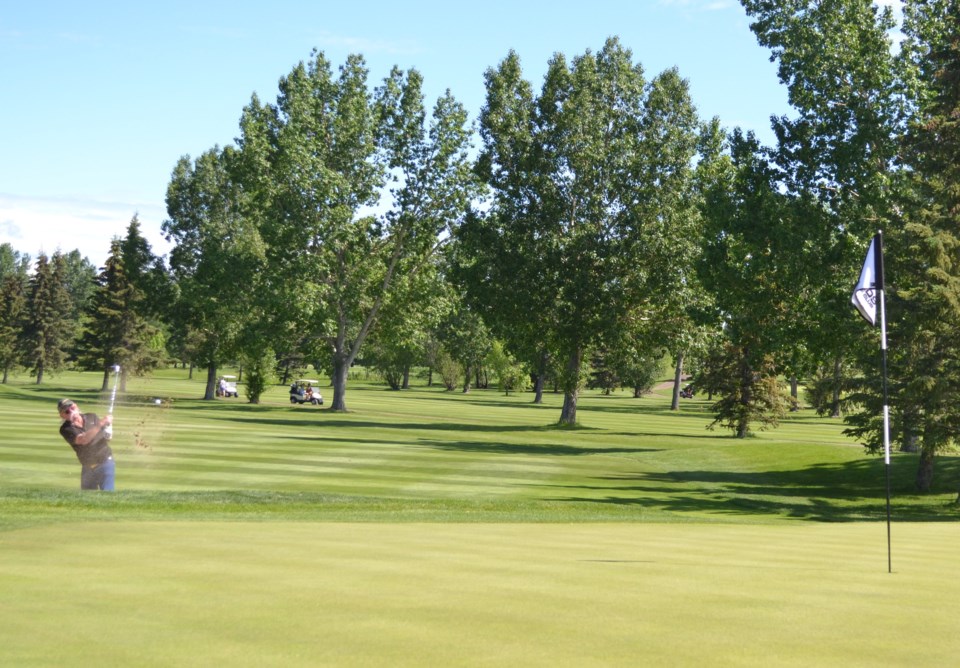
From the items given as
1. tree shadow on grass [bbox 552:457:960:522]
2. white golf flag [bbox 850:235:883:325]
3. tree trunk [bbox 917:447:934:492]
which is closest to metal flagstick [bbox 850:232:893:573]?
white golf flag [bbox 850:235:883:325]

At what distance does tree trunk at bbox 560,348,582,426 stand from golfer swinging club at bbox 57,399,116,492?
4278 centimetres

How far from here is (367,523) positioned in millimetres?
17203

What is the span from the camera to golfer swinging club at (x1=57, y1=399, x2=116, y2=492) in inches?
678

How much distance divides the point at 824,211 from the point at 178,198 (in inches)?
2163

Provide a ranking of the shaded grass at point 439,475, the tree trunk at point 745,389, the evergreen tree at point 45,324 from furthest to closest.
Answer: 1. the evergreen tree at point 45,324
2. the tree trunk at point 745,389
3. the shaded grass at point 439,475

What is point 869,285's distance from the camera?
52.4 ft

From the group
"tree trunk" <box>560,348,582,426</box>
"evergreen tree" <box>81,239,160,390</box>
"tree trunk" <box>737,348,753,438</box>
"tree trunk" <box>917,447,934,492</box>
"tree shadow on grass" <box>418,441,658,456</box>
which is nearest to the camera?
"tree trunk" <box>917,447,934,492</box>

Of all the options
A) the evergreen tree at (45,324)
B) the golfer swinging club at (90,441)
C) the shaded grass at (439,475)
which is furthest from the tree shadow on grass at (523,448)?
the evergreen tree at (45,324)

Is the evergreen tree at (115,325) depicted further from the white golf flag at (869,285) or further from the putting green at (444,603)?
the putting green at (444,603)

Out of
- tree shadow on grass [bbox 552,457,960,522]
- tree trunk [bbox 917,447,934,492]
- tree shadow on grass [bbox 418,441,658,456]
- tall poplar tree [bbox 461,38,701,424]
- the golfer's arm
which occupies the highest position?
tall poplar tree [bbox 461,38,701,424]

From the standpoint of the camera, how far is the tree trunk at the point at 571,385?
61.3 metres

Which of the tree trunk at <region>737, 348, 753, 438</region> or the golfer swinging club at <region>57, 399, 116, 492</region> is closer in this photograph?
the golfer swinging club at <region>57, 399, 116, 492</region>

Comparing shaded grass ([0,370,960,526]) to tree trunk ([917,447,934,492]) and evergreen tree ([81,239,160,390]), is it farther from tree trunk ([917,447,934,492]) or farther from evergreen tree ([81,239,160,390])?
evergreen tree ([81,239,160,390])

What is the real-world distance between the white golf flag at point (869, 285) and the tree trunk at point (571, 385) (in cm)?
4402
